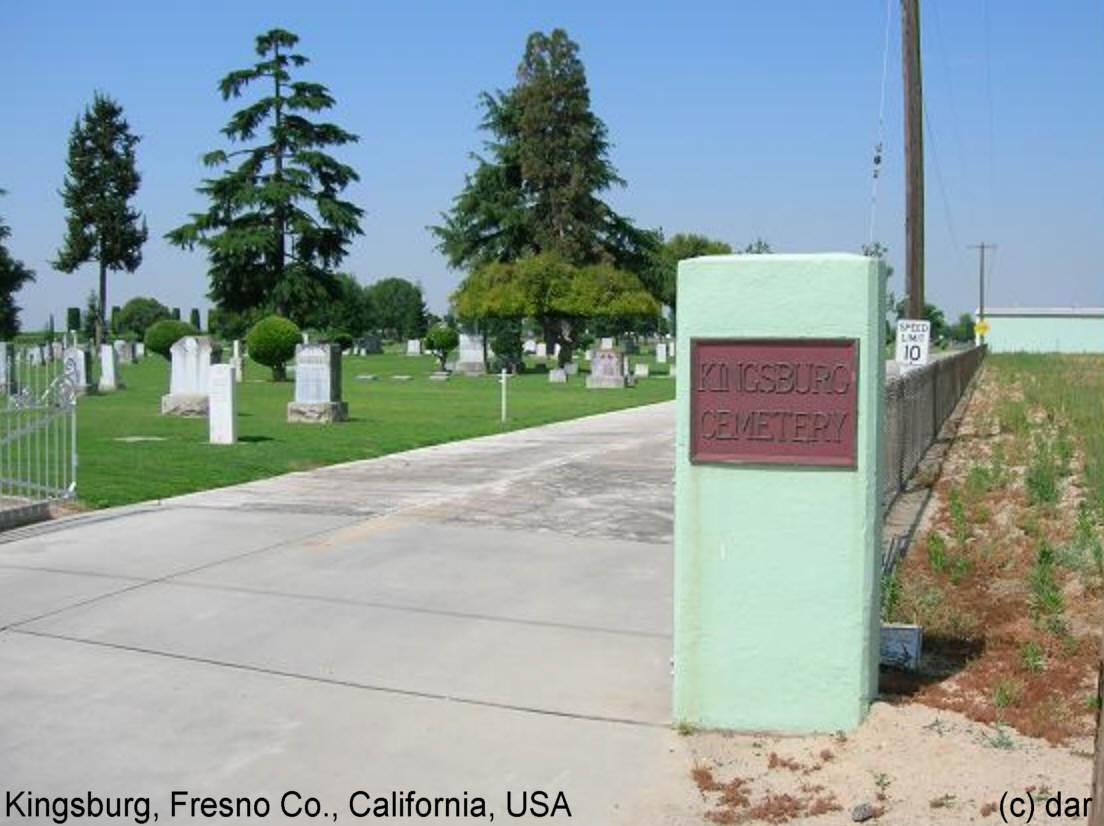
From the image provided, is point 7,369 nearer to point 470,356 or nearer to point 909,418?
point 909,418

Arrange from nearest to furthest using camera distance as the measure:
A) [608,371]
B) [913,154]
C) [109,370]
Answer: [913,154] < [109,370] < [608,371]

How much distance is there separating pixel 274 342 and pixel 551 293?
17559mm

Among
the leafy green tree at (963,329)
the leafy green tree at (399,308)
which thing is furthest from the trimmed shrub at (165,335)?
the leafy green tree at (963,329)

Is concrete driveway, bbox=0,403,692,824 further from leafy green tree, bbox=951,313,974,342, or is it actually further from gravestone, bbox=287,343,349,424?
leafy green tree, bbox=951,313,974,342

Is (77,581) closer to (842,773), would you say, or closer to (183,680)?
(183,680)

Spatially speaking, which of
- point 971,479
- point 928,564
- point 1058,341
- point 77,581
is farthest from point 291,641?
point 1058,341

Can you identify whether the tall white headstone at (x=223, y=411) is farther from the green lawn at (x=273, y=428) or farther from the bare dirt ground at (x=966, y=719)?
the bare dirt ground at (x=966, y=719)

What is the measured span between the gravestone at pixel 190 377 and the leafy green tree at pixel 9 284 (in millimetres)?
45157

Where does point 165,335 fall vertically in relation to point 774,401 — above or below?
above

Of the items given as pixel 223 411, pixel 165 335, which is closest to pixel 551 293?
pixel 165 335

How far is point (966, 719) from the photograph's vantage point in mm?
4816

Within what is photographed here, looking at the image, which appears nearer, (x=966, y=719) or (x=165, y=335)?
(x=966, y=719)

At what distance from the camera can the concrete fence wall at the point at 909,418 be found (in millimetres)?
10422

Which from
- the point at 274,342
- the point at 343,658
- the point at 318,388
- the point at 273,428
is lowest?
the point at 343,658
